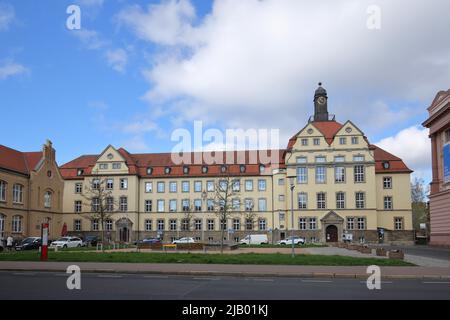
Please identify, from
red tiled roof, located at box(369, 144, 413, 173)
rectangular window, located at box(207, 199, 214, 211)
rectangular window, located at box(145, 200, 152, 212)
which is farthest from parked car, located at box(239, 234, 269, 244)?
red tiled roof, located at box(369, 144, 413, 173)

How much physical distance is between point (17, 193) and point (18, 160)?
5197 millimetres

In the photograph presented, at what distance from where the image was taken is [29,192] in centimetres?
6159

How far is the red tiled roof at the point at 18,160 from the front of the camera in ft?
191

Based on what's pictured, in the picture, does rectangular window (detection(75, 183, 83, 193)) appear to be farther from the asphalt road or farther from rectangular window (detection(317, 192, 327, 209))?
the asphalt road

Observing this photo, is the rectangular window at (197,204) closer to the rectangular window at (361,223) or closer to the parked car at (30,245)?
the rectangular window at (361,223)

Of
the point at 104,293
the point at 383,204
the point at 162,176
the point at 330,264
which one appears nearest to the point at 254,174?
the point at 162,176

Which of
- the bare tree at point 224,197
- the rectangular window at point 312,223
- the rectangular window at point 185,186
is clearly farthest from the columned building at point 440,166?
the rectangular window at point 185,186

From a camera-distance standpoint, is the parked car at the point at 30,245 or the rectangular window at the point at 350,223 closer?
the parked car at the point at 30,245

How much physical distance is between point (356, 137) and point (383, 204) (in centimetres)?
1154

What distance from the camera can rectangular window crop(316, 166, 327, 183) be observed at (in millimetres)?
72438

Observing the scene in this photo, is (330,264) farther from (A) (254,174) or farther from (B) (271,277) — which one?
(A) (254,174)

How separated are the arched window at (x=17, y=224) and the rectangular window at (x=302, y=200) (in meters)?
39.5

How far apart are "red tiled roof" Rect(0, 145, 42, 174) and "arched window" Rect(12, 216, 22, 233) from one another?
5.88m
